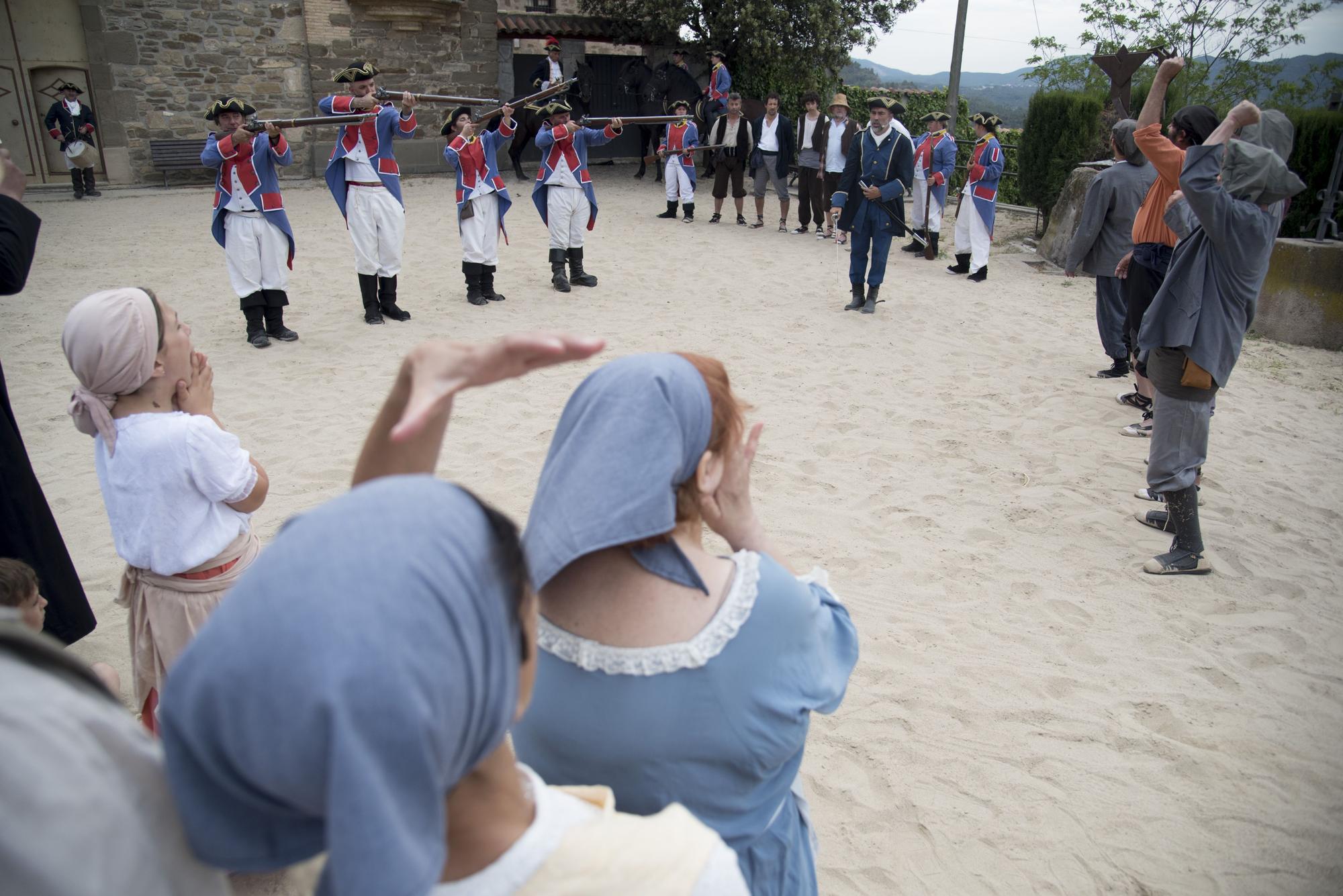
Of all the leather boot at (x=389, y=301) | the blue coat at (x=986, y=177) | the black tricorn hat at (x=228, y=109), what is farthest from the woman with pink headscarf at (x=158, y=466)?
the blue coat at (x=986, y=177)

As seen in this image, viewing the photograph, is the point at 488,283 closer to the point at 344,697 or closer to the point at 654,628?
the point at 654,628

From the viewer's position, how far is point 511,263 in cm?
998

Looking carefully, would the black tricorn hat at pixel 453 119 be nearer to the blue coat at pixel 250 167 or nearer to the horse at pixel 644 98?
the blue coat at pixel 250 167

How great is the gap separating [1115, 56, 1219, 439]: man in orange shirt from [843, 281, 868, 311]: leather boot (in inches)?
101

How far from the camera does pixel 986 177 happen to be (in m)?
9.59

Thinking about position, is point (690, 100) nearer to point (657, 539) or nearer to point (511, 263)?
point (511, 263)

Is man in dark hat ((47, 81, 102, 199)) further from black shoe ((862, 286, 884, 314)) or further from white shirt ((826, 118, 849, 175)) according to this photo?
black shoe ((862, 286, 884, 314))

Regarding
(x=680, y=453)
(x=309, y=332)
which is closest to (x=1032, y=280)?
(x=309, y=332)

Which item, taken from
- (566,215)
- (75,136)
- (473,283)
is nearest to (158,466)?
(473,283)

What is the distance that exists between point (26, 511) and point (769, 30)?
14805 millimetres

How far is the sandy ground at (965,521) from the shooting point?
274 cm

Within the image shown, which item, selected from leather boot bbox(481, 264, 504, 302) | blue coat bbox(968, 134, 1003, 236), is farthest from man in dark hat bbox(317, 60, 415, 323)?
blue coat bbox(968, 134, 1003, 236)

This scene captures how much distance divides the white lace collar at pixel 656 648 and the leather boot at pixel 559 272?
25.7 feet

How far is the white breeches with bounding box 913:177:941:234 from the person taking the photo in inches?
430
